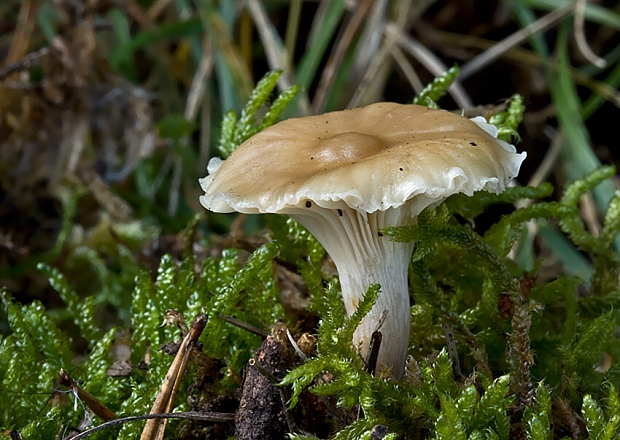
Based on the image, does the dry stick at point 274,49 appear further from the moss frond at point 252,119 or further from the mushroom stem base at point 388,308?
the mushroom stem base at point 388,308

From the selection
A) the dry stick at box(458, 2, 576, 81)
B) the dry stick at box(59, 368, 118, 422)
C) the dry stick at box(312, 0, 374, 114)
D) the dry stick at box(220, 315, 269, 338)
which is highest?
the dry stick at box(312, 0, 374, 114)

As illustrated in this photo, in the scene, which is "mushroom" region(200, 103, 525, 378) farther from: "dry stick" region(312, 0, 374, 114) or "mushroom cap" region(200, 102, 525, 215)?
"dry stick" region(312, 0, 374, 114)

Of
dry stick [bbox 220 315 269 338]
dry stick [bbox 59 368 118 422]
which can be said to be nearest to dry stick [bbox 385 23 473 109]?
dry stick [bbox 220 315 269 338]

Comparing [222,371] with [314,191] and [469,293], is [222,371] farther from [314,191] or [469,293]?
[469,293]

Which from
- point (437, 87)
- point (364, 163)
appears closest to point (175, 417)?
point (364, 163)

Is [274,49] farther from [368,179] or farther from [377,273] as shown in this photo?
[368,179]
